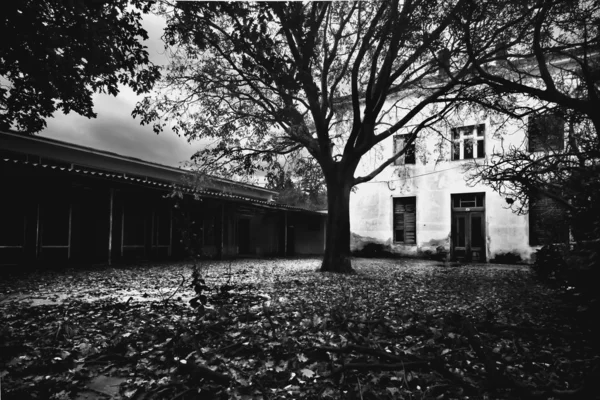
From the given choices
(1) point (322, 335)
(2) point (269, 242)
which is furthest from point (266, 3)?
(2) point (269, 242)

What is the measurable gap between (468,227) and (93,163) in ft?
52.4

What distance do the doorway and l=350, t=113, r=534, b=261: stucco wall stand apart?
0.89 ft

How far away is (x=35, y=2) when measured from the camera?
422 cm

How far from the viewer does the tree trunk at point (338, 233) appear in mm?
9344

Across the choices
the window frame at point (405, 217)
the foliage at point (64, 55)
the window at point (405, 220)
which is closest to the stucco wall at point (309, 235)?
the window frame at point (405, 217)

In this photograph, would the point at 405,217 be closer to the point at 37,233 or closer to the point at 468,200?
the point at 468,200

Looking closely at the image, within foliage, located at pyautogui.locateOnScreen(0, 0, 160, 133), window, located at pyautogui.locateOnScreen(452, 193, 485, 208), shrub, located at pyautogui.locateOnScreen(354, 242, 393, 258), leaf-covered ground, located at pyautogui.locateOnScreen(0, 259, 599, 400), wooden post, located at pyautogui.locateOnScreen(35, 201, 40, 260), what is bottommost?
shrub, located at pyautogui.locateOnScreen(354, 242, 393, 258)

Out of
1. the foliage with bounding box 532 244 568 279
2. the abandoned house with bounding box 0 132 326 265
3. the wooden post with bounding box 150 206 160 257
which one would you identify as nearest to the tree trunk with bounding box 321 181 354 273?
the abandoned house with bounding box 0 132 326 265

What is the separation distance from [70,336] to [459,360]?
3.21m

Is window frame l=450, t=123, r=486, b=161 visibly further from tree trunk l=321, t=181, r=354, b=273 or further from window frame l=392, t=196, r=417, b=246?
tree trunk l=321, t=181, r=354, b=273

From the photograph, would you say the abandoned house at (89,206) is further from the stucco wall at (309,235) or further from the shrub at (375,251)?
the shrub at (375,251)

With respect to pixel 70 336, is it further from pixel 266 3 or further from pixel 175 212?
pixel 175 212

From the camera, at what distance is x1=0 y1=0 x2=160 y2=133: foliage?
4.30 m

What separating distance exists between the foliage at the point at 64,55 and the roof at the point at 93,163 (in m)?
3.07
